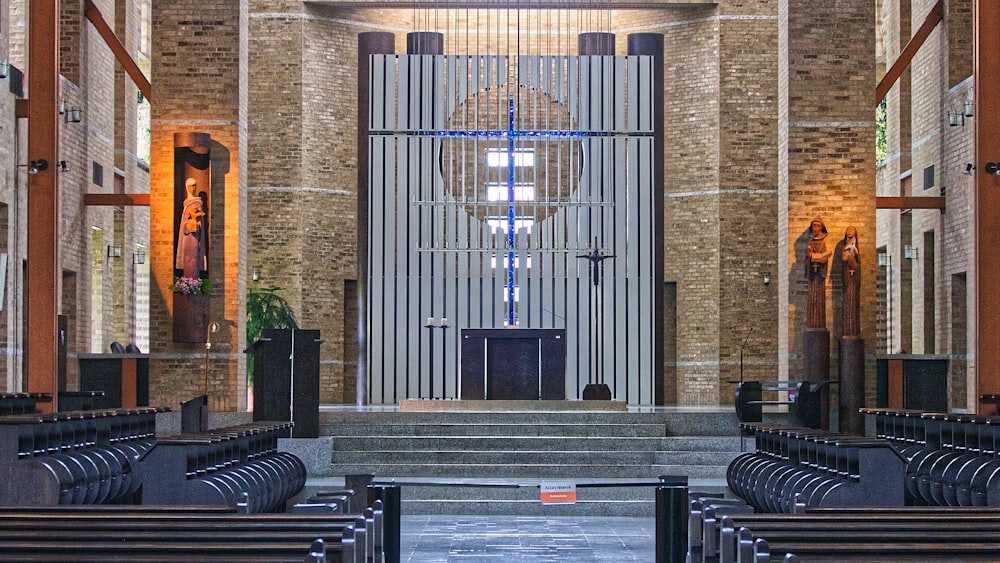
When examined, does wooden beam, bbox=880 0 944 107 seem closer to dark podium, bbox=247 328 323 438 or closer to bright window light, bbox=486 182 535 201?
bright window light, bbox=486 182 535 201

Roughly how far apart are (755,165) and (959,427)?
37.5 ft

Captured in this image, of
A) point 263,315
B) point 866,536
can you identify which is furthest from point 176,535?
point 263,315

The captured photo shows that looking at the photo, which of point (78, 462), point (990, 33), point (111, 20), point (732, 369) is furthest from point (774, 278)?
point (78, 462)

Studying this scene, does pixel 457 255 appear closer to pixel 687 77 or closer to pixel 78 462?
pixel 687 77

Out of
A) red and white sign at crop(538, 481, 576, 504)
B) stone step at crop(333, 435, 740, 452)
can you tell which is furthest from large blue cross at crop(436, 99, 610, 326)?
red and white sign at crop(538, 481, 576, 504)

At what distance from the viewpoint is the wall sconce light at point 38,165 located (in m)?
12.6

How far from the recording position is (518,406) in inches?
564

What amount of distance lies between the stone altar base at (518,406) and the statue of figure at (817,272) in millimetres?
2262

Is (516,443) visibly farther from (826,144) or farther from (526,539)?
(826,144)

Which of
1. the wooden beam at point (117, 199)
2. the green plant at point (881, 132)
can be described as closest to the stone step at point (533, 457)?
the wooden beam at point (117, 199)

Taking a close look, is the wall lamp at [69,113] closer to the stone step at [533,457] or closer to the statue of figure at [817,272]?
the stone step at [533,457]

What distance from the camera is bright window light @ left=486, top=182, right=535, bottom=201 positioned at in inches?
765

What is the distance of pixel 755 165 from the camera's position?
1872cm

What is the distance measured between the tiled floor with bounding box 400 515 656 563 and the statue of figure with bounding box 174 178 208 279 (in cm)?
455
